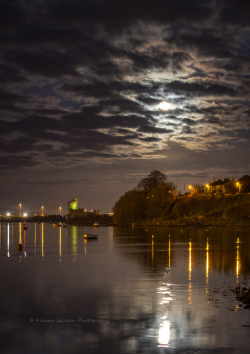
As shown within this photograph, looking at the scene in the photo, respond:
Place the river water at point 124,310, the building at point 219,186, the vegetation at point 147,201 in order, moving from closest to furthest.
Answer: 1. the river water at point 124,310
2. the vegetation at point 147,201
3. the building at point 219,186

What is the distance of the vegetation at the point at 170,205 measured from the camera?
142 m

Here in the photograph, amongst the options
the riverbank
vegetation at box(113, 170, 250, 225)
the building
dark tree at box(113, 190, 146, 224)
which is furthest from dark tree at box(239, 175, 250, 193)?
dark tree at box(113, 190, 146, 224)

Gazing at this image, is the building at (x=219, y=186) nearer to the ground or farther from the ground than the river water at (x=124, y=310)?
farther from the ground

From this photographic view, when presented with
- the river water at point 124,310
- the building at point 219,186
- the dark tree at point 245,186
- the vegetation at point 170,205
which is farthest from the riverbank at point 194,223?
the river water at point 124,310

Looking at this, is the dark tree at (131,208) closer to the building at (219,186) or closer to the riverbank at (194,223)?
the riverbank at (194,223)

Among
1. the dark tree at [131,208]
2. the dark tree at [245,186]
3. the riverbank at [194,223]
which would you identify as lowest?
the riverbank at [194,223]

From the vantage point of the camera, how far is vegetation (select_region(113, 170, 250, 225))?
142 m

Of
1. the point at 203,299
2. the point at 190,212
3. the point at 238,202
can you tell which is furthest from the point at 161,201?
the point at 203,299

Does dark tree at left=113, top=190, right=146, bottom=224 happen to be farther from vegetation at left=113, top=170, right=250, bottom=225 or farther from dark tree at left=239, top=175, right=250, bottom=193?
dark tree at left=239, top=175, right=250, bottom=193

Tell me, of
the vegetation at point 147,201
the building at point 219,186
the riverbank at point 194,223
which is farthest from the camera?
the building at point 219,186

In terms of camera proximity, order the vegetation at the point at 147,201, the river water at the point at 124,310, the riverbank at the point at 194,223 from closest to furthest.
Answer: the river water at the point at 124,310
the riverbank at the point at 194,223
the vegetation at the point at 147,201

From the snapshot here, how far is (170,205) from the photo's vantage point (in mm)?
164250

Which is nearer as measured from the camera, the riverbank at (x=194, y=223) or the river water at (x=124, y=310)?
the river water at (x=124, y=310)

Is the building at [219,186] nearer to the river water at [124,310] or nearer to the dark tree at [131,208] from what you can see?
the dark tree at [131,208]
